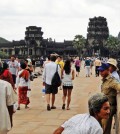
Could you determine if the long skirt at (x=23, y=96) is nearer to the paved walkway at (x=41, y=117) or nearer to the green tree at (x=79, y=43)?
the paved walkway at (x=41, y=117)

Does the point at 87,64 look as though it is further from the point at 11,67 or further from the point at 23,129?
the point at 23,129

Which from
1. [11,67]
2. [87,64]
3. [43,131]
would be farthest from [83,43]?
[43,131]

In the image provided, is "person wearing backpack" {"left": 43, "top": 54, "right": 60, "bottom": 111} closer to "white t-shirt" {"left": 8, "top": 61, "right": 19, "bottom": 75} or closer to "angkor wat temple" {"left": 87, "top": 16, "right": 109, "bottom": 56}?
"white t-shirt" {"left": 8, "top": 61, "right": 19, "bottom": 75}

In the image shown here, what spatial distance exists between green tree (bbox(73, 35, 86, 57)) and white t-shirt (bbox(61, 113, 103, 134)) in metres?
111

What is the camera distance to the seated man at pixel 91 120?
3381 millimetres

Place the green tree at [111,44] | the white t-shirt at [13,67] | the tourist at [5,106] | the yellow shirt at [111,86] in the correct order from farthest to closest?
the green tree at [111,44]
the white t-shirt at [13,67]
the yellow shirt at [111,86]
the tourist at [5,106]

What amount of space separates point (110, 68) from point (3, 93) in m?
2.13

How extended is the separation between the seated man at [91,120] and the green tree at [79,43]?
110922 mm

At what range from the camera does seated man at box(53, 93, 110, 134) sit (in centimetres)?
338

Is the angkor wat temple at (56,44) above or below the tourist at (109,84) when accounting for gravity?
above

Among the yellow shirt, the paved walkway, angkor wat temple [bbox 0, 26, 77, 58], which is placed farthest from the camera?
angkor wat temple [bbox 0, 26, 77, 58]

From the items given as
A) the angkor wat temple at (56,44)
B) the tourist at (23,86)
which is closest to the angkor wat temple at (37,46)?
the angkor wat temple at (56,44)

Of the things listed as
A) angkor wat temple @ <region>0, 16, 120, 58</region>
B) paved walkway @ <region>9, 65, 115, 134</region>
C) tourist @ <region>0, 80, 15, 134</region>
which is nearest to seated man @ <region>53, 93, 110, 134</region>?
tourist @ <region>0, 80, 15, 134</region>

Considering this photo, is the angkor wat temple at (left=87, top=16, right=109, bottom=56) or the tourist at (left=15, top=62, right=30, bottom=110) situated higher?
Result: the angkor wat temple at (left=87, top=16, right=109, bottom=56)
